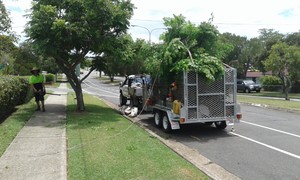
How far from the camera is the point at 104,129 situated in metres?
10.2

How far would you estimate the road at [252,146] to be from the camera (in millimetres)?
6531

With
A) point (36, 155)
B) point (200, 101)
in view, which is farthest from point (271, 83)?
point (36, 155)

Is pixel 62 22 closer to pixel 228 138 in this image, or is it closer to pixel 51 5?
pixel 51 5

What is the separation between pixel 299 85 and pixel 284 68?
1376 centimetres

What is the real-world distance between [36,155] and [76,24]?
285 inches

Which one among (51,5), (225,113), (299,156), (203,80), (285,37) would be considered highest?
(285,37)

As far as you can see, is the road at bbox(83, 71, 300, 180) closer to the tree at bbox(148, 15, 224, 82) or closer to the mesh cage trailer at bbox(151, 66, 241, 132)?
the mesh cage trailer at bbox(151, 66, 241, 132)

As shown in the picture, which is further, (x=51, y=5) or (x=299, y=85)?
(x=299, y=85)

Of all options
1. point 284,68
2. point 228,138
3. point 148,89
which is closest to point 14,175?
point 228,138

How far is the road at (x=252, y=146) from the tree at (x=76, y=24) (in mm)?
4003

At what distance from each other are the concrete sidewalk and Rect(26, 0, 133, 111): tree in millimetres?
3937

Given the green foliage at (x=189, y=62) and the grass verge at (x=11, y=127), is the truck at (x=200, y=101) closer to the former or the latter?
the green foliage at (x=189, y=62)

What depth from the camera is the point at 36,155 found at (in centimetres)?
696

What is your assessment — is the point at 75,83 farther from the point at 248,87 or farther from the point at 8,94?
the point at 248,87
